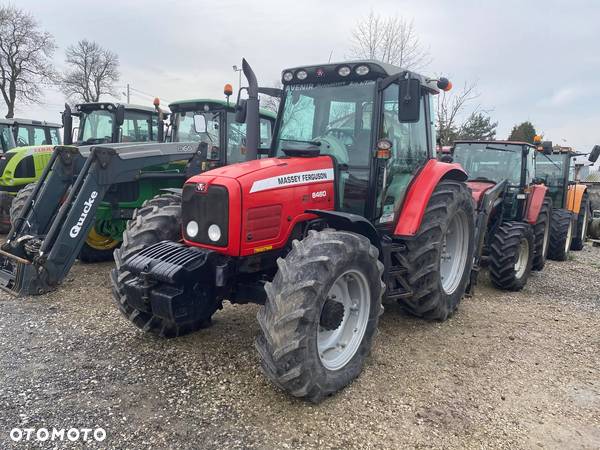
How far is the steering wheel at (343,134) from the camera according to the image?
4.04 m

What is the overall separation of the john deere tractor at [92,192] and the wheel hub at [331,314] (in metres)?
2.11

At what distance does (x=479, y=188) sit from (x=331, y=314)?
4.20 m

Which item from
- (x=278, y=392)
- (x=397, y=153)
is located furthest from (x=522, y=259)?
(x=278, y=392)

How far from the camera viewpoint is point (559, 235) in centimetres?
871

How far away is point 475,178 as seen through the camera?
717cm

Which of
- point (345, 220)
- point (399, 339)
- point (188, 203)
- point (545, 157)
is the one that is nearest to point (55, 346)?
point (188, 203)

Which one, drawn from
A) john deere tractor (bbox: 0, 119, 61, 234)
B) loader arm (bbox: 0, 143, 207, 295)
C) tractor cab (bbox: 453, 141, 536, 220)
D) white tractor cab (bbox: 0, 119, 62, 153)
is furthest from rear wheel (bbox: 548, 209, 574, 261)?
white tractor cab (bbox: 0, 119, 62, 153)

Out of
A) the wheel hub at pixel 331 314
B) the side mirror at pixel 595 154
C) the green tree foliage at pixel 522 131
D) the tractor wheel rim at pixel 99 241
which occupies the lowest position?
the tractor wheel rim at pixel 99 241

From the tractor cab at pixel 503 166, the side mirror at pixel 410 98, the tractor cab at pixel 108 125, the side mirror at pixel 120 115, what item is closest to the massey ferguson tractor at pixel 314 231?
the side mirror at pixel 410 98

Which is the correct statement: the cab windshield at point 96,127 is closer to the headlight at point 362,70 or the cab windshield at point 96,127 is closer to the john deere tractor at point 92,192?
the john deere tractor at point 92,192

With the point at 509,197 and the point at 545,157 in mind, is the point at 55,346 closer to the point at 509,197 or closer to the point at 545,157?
the point at 509,197

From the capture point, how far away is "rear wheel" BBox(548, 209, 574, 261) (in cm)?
873

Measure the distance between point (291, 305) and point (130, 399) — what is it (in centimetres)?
132

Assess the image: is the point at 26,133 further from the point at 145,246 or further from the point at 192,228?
the point at 192,228
